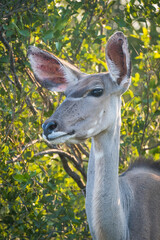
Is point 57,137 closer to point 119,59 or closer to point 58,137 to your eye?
point 58,137

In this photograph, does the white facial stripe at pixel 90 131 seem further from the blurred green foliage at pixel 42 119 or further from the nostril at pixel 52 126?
the blurred green foliage at pixel 42 119

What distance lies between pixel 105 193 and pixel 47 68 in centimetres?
115

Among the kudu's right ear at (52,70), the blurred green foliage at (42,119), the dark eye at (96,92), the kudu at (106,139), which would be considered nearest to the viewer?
the kudu at (106,139)

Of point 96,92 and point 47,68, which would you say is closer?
point 96,92

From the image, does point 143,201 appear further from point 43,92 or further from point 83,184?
point 43,92

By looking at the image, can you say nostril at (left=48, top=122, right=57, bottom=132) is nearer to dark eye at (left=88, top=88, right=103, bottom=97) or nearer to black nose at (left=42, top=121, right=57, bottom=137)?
black nose at (left=42, top=121, right=57, bottom=137)

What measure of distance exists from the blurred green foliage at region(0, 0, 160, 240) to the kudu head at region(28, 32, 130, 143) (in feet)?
3.13

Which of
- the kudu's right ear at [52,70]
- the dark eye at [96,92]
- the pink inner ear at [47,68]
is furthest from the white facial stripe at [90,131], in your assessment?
the pink inner ear at [47,68]

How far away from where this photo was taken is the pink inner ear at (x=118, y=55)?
2.65m

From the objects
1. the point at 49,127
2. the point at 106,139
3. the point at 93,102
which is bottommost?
the point at 106,139

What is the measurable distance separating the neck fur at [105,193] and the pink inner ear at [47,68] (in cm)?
70

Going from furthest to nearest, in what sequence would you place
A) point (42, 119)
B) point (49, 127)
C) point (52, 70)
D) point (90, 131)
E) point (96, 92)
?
point (42, 119), point (52, 70), point (96, 92), point (90, 131), point (49, 127)

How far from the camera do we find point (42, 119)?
4152mm

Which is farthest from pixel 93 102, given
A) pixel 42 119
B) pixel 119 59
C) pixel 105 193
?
pixel 42 119
